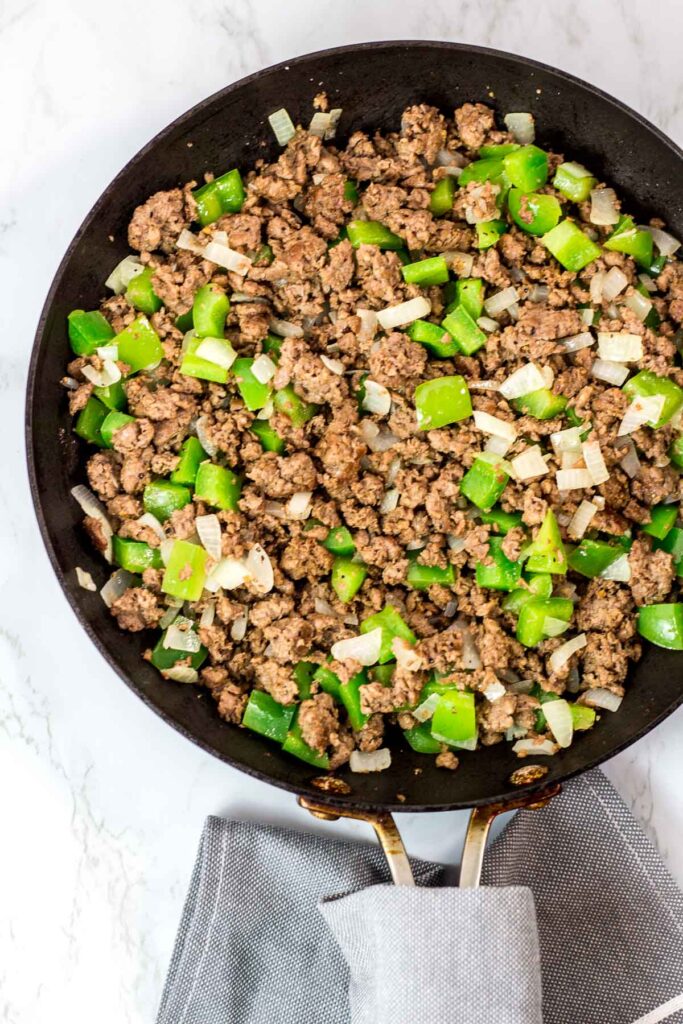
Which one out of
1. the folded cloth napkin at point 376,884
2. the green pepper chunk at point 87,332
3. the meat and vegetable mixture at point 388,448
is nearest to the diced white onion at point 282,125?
the meat and vegetable mixture at point 388,448

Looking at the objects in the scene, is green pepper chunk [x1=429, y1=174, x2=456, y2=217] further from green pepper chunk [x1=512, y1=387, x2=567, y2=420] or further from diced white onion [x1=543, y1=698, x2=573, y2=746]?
diced white onion [x1=543, y1=698, x2=573, y2=746]

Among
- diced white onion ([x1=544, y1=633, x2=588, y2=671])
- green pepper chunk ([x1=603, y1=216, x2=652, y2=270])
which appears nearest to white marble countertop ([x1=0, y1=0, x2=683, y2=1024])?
diced white onion ([x1=544, y1=633, x2=588, y2=671])

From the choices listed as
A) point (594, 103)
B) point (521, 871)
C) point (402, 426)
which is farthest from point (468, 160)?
point (521, 871)

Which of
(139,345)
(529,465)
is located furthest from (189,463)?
(529,465)

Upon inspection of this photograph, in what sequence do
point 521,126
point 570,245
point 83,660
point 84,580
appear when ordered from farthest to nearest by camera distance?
point 83,660 < point 521,126 < point 570,245 < point 84,580

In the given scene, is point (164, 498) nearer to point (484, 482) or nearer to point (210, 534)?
point (210, 534)

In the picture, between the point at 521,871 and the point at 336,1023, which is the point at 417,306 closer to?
the point at 521,871
